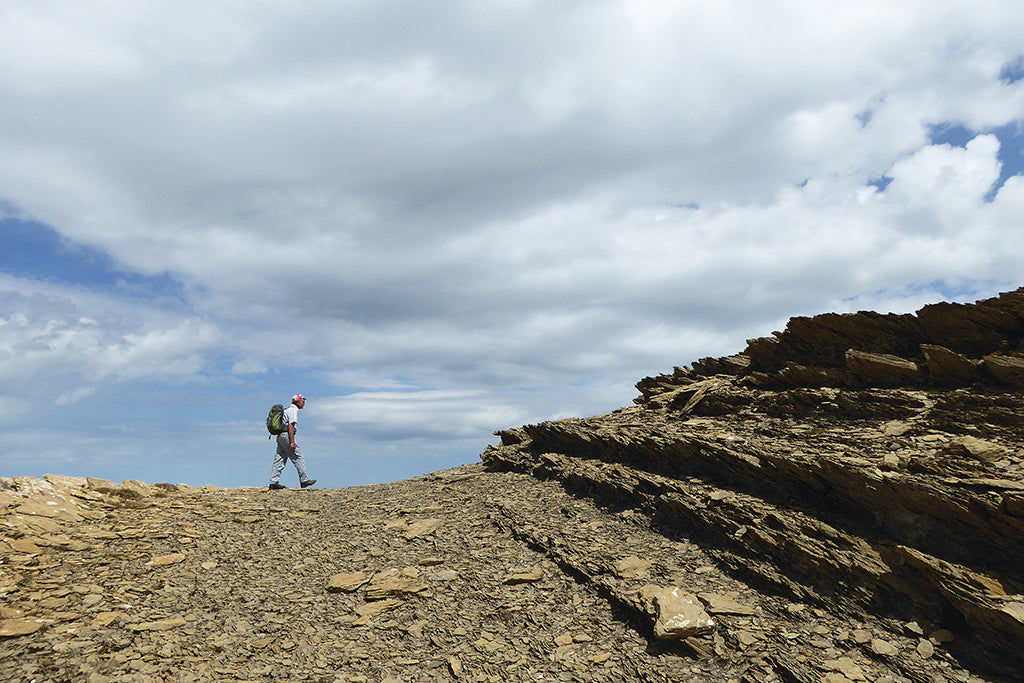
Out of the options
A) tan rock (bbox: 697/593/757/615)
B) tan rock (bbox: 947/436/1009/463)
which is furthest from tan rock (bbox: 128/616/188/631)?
tan rock (bbox: 947/436/1009/463)

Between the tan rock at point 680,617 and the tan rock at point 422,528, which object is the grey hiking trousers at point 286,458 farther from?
the tan rock at point 680,617

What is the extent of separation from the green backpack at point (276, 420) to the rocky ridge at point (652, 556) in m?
5.37

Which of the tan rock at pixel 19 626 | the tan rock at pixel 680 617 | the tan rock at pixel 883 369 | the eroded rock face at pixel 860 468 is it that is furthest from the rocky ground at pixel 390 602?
the tan rock at pixel 883 369

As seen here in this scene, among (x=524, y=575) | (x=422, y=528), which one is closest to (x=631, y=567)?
(x=524, y=575)

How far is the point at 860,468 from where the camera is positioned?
1054cm

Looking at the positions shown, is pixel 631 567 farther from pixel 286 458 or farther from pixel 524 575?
pixel 286 458

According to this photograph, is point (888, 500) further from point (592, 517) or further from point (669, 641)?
point (592, 517)

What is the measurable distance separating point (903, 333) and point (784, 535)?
7.99 meters

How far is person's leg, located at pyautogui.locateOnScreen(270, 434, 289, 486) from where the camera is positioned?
22.7m

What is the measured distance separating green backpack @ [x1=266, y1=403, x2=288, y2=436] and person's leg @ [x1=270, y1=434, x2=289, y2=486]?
0.30 metres

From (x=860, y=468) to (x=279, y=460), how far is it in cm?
2017

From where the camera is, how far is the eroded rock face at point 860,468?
8906 millimetres

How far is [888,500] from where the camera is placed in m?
10.1

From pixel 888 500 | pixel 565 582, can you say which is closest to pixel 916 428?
pixel 888 500
